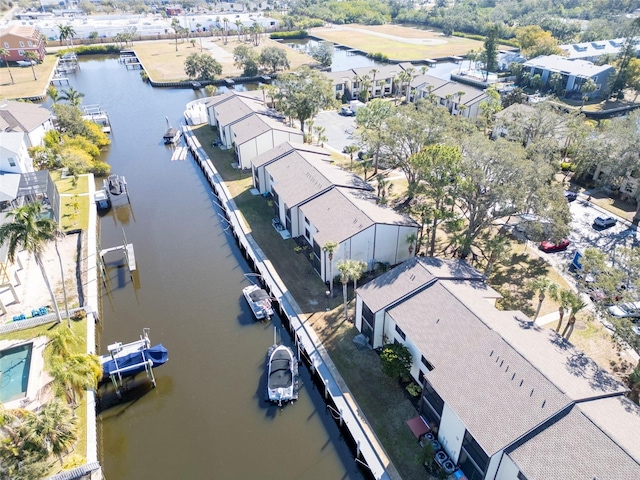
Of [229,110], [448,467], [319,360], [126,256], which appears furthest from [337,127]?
[448,467]

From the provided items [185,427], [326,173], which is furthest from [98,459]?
[326,173]

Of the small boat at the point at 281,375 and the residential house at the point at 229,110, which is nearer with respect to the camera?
the small boat at the point at 281,375

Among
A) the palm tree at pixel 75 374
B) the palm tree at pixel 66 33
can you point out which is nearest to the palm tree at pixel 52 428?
the palm tree at pixel 75 374

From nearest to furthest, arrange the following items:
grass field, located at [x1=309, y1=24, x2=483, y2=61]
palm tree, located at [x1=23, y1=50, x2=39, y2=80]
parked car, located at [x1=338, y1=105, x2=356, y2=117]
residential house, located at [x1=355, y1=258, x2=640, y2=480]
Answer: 1. residential house, located at [x1=355, y1=258, x2=640, y2=480]
2. parked car, located at [x1=338, y1=105, x2=356, y2=117]
3. palm tree, located at [x1=23, y1=50, x2=39, y2=80]
4. grass field, located at [x1=309, y1=24, x2=483, y2=61]

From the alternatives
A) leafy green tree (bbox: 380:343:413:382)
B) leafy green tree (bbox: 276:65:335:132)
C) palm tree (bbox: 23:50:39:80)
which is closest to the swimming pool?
leafy green tree (bbox: 380:343:413:382)

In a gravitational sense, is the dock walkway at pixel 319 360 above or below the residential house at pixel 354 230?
below

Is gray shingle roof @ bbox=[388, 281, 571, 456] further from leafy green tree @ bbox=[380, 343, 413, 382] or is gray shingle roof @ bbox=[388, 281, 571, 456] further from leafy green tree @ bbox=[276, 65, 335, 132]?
leafy green tree @ bbox=[276, 65, 335, 132]

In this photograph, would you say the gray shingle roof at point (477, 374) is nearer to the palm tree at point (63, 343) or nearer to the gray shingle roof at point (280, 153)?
the palm tree at point (63, 343)
